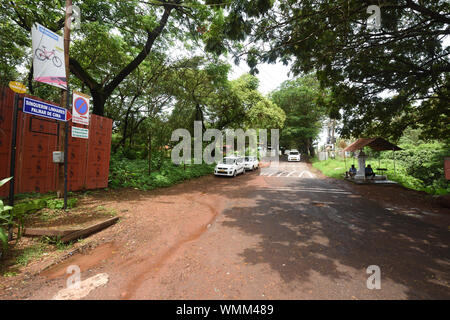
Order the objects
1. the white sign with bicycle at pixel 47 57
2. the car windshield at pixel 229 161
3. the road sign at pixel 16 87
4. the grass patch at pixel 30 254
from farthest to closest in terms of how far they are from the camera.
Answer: the car windshield at pixel 229 161, the white sign with bicycle at pixel 47 57, the road sign at pixel 16 87, the grass patch at pixel 30 254

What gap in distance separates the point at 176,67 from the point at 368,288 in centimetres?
1417

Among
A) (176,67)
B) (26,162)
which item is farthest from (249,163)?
(26,162)

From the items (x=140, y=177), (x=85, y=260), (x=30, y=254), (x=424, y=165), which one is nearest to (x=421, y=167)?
(x=424, y=165)

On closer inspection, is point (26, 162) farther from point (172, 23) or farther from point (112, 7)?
point (172, 23)

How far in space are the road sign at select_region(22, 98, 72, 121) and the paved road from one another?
3231mm

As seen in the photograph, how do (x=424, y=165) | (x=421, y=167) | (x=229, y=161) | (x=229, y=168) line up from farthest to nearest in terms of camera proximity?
(x=229, y=161) → (x=421, y=167) → (x=229, y=168) → (x=424, y=165)

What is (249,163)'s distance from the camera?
18500 mm

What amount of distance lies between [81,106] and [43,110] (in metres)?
1.38

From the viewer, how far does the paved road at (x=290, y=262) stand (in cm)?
231

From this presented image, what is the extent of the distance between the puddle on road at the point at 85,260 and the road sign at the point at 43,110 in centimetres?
292

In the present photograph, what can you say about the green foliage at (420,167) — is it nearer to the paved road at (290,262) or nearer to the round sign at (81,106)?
the paved road at (290,262)

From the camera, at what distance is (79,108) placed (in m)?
5.13

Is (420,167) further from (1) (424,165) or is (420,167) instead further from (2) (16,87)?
(2) (16,87)

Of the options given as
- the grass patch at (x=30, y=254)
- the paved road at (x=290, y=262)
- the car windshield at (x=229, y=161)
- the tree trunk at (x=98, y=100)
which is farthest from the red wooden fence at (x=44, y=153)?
the car windshield at (x=229, y=161)
